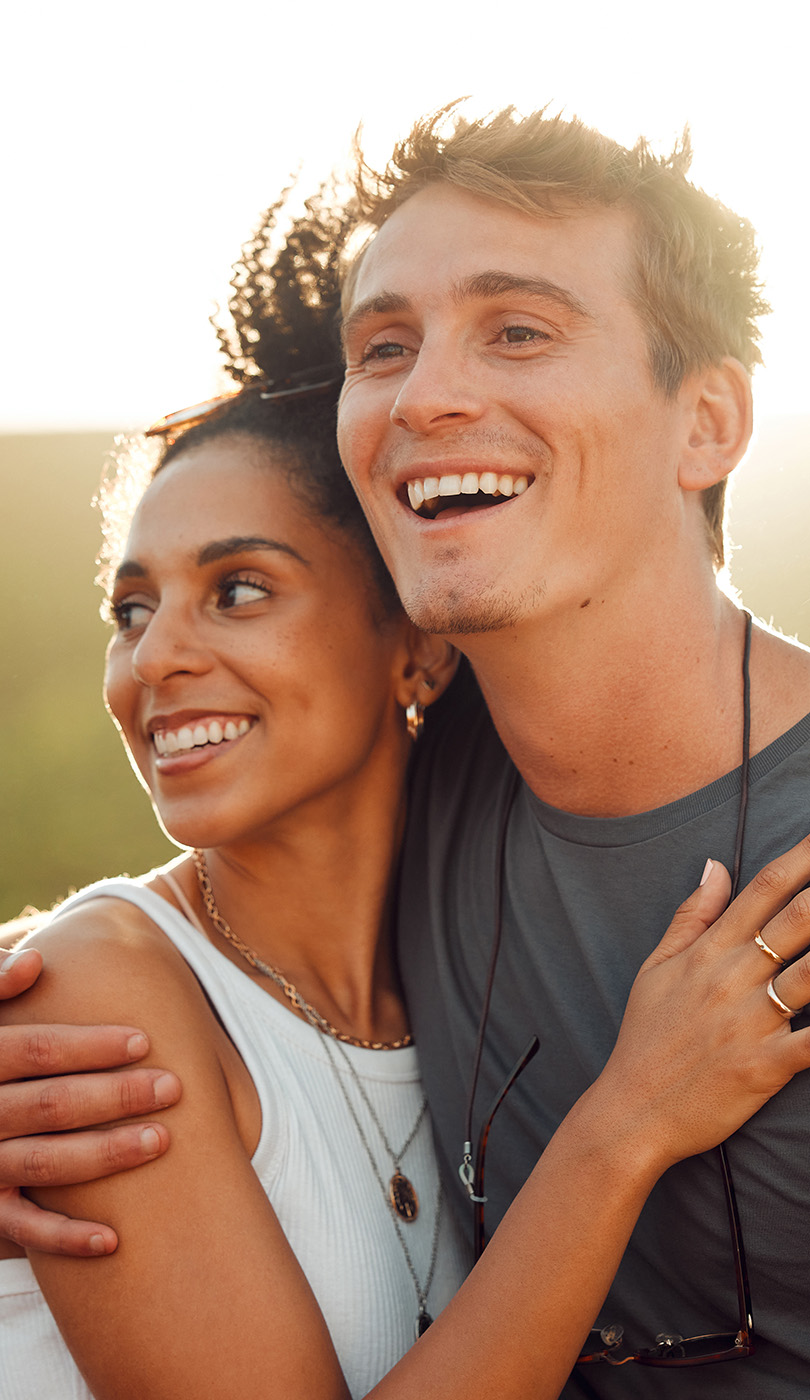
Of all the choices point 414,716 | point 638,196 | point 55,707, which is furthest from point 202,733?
point 55,707

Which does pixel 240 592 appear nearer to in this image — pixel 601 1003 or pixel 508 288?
pixel 508 288

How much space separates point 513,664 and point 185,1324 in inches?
51.9

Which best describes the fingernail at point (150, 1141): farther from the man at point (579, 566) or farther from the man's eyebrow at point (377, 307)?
the man's eyebrow at point (377, 307)

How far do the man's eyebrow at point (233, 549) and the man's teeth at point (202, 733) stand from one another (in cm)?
37

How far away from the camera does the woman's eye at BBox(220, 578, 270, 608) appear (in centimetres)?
260

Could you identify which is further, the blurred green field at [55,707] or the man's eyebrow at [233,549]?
the blurred green field at [55,707]

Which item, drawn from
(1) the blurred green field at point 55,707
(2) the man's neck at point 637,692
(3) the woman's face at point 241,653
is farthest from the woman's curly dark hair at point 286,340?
(1) the blurred green field at point 55,707

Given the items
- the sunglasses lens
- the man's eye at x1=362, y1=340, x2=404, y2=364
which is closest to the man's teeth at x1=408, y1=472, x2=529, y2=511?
the man's eye at x1=362, y1=340, x2=404, y2=364

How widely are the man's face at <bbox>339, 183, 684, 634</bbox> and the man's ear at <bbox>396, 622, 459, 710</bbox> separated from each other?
552mm

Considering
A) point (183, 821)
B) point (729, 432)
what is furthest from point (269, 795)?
point (729, 432)

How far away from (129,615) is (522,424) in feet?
3.80

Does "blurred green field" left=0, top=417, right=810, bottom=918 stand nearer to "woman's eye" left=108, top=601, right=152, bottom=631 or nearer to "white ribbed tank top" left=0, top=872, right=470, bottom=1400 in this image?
"woman's eye" left=108, top=601, right=152, bottom=631

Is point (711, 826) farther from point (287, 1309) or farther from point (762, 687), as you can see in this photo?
point (287, 1309)

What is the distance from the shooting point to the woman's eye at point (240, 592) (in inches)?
102
